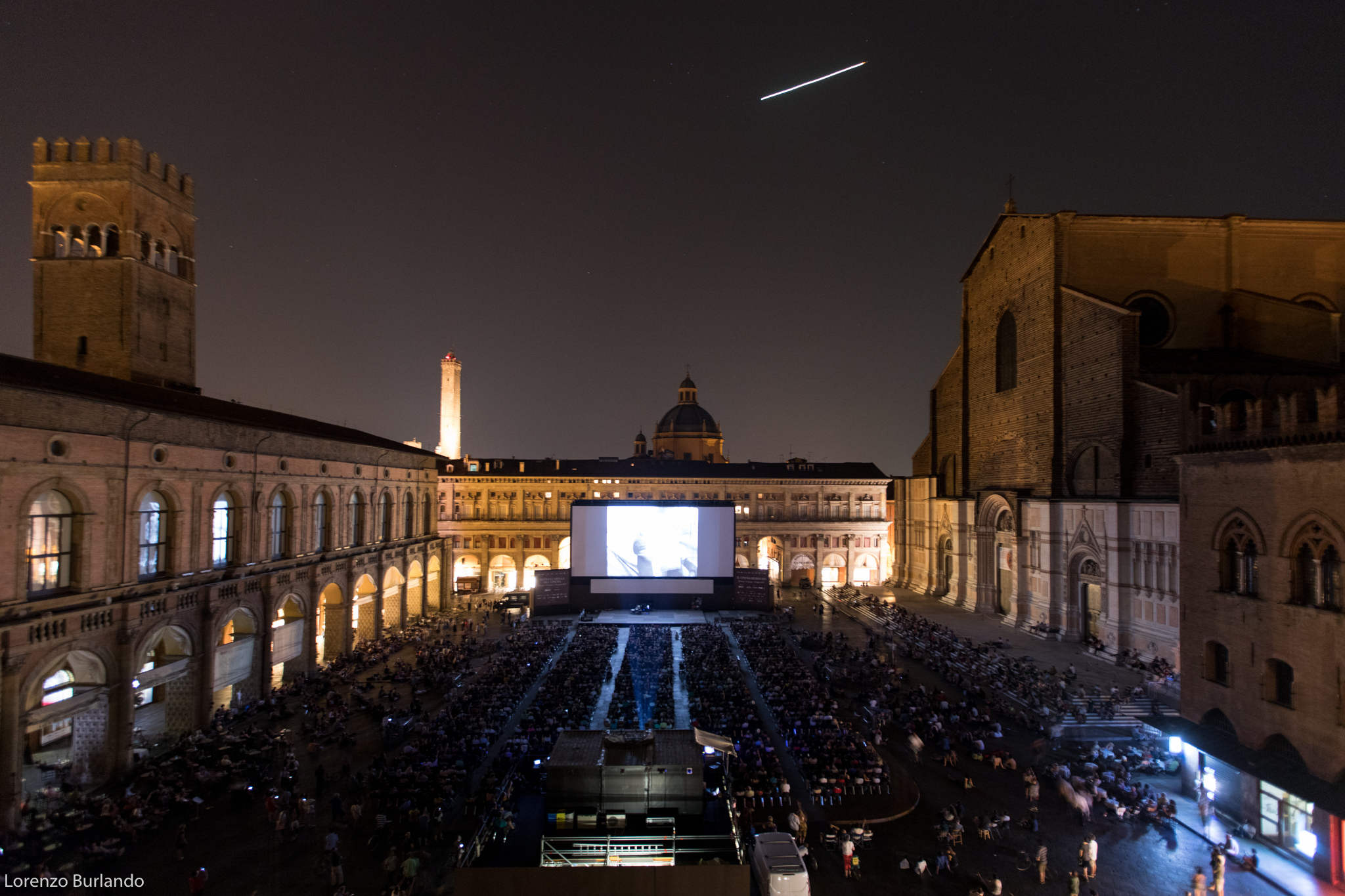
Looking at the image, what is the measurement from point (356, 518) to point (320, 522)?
3.91 m

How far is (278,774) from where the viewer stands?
67.5 feet

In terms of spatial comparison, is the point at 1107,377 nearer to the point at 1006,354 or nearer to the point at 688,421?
the point at 1006,354

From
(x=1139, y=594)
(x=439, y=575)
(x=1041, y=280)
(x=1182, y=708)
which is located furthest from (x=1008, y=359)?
(x=439, y=575)

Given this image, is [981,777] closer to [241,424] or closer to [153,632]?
[153,632]

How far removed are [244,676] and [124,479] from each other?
9492 millimetres

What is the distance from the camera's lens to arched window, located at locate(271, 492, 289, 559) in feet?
101

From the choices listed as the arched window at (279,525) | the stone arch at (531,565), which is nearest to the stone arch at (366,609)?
the arched window at (279,525)

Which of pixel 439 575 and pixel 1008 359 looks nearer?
pixel 1008 359

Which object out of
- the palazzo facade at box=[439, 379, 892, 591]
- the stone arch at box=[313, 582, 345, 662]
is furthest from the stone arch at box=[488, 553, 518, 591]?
the stone arch at box=[313, 582, 345, 662]

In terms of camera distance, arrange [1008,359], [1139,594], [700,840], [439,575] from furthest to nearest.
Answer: [439,575]
[1008,359]
[1139,594]
[700,840]

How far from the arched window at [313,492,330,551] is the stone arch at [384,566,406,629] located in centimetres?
659

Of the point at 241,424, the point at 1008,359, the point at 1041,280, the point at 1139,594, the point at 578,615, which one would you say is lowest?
the point at 578,615

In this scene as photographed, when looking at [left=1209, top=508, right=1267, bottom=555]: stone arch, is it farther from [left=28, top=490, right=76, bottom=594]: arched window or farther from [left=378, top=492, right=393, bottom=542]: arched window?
[left=378, top=492, right=393, bottom=542]: arched window

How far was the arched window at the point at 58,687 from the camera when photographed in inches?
853
